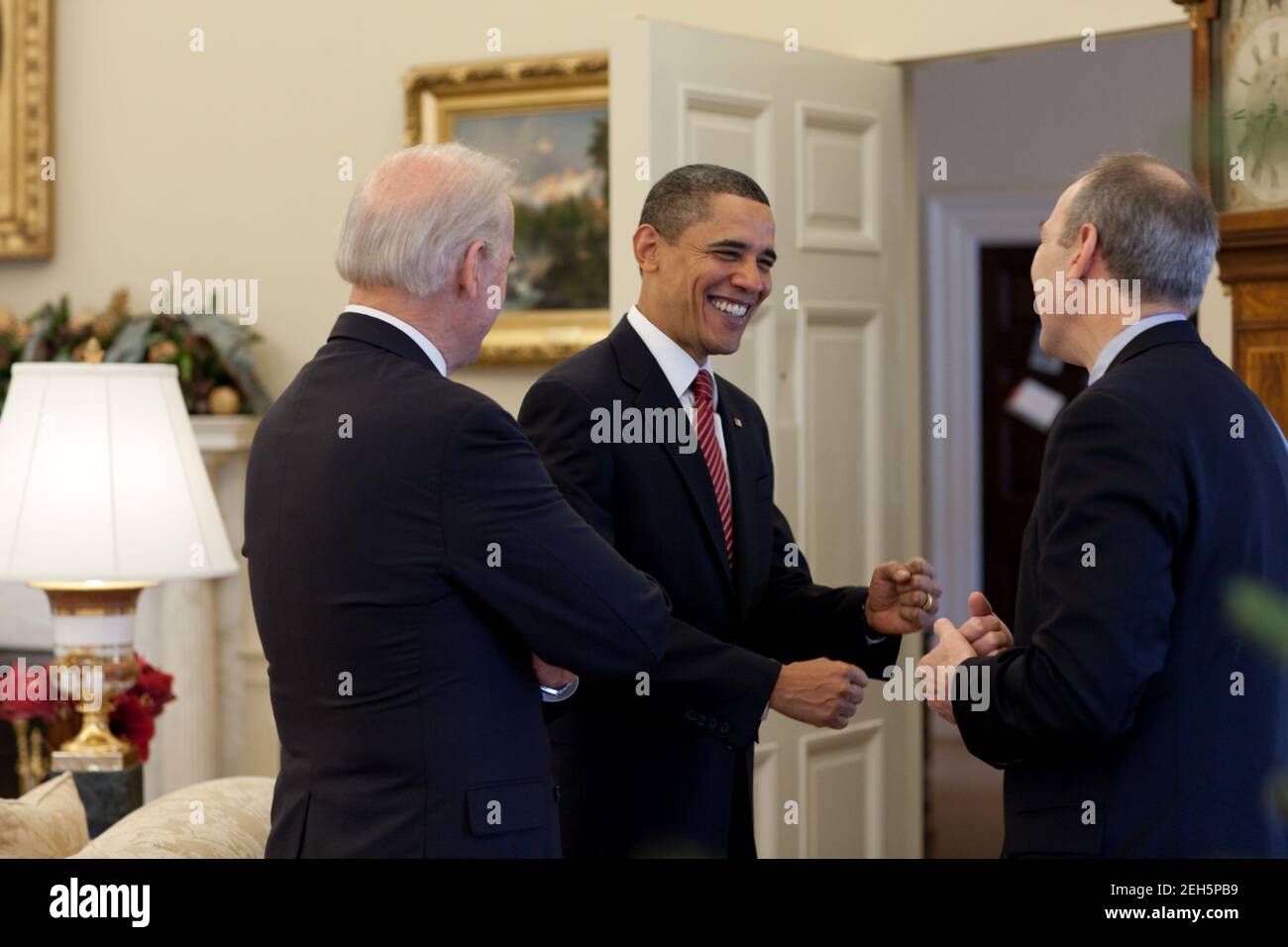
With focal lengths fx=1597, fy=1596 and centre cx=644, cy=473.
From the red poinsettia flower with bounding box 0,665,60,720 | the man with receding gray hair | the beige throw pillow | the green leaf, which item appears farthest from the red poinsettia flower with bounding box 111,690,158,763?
the green leaf

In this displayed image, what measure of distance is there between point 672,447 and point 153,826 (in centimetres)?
102

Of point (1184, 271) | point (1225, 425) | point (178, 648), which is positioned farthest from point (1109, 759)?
point (178, 648)

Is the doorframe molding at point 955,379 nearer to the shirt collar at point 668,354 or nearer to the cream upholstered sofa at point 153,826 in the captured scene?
the shirt collar at point 668,354

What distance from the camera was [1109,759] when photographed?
1.87 metres

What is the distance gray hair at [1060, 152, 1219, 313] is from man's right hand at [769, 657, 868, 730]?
2.57 feet

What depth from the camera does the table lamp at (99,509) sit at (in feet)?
10.5

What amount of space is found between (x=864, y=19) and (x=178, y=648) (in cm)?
282

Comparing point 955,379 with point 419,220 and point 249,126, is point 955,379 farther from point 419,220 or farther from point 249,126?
point 419,220

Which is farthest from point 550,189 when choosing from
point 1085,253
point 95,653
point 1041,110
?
point 1041,110

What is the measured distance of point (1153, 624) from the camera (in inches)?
70.1

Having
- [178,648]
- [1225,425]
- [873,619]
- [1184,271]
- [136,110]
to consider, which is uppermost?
[136,110]
